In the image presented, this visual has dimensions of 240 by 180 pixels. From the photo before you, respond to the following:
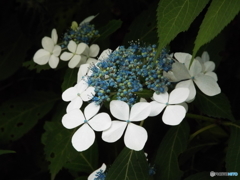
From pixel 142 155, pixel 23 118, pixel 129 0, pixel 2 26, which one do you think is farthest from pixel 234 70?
pixel 2 26

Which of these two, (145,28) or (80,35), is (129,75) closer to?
(80,35)

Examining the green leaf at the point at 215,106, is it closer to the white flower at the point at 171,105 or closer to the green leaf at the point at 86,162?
the white flower at the point at 171,105

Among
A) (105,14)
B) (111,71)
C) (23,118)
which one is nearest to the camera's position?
(111,71)

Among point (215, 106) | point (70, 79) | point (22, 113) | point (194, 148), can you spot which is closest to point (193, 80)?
point (215, 106)

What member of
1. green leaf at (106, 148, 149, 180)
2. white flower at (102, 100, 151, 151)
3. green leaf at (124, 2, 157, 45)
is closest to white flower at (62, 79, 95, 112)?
white flower at (102, 100, 151, 151)

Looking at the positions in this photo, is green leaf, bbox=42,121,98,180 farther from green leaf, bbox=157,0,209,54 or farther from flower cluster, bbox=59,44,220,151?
green leaf, bbox=157,0,209,54

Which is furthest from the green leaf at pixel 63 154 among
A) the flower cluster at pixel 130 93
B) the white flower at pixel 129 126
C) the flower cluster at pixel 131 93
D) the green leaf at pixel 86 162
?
the white flower at pixel 129 126

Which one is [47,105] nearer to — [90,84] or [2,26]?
[2,26]
